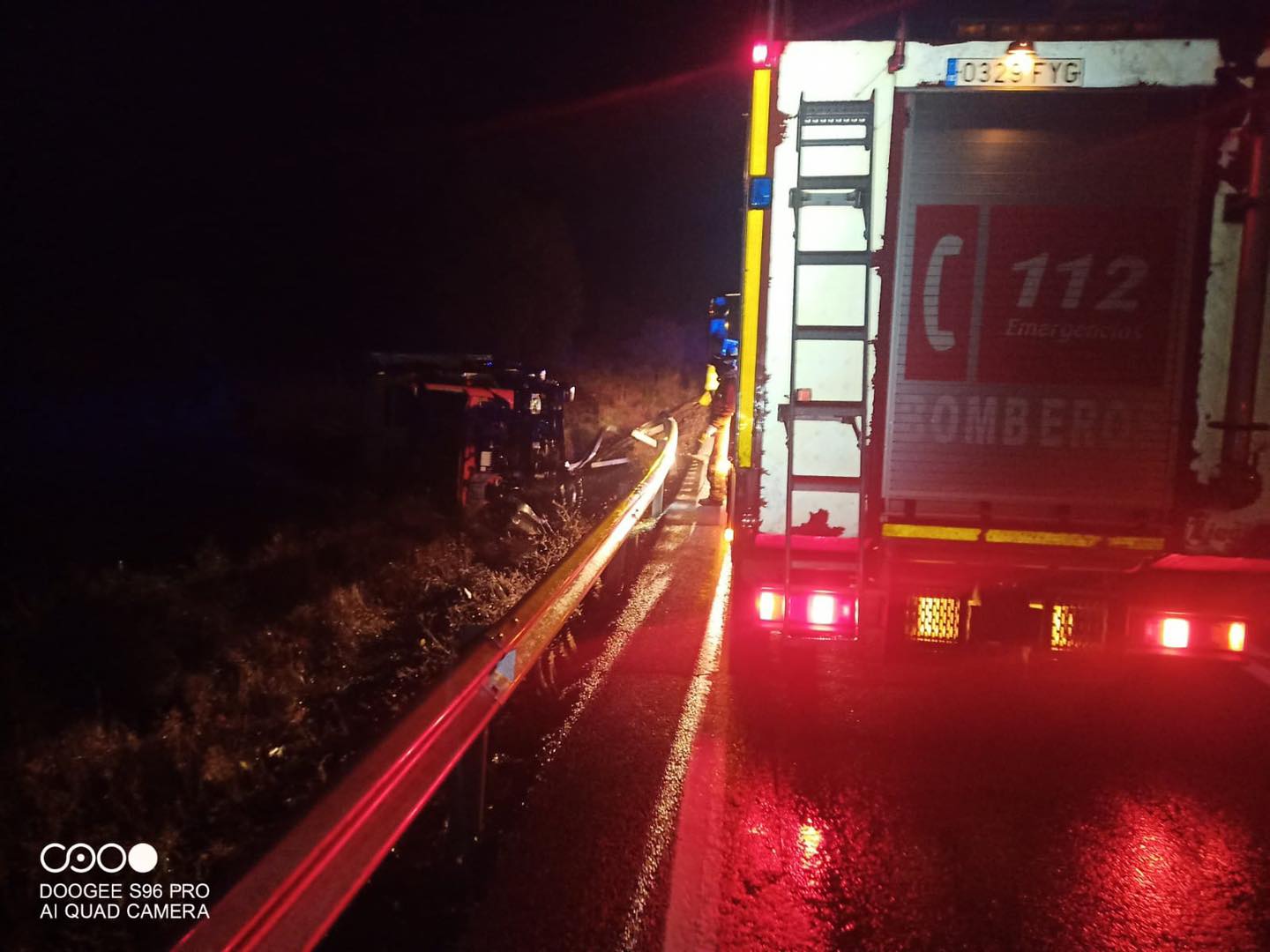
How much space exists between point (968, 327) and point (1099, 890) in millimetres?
2625

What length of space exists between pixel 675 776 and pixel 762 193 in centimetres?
295

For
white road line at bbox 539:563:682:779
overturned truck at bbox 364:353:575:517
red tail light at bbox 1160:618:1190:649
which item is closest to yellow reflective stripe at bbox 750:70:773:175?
white road line at bbox 539:563:682:779

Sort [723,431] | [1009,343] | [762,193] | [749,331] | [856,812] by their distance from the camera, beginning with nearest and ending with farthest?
1. [856,812]
2. [1009,343]
3. [762,193]
4. [749,331]
5. [723,431]

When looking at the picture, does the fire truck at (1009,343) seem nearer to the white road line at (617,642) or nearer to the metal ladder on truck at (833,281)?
the metal ladder on truck at (833,281)

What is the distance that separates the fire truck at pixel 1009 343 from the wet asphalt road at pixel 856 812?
0.59 metres

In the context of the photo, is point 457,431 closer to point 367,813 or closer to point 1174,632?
point 1174,632

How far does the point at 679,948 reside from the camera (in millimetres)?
3164

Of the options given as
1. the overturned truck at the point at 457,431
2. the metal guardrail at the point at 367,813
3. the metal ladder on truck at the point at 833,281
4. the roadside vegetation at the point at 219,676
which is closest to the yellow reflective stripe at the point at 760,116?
the metal ladder on truck at the point at 833,281

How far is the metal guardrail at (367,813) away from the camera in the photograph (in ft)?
7.16

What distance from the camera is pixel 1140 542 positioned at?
4828 mm

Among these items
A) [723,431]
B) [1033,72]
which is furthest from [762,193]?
[723,431]

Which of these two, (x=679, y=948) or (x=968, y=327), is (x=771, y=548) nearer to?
(x=968, y=327)

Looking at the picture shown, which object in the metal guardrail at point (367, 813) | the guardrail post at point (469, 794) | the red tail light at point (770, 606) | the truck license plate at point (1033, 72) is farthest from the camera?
the red tail light at point (770, 606)

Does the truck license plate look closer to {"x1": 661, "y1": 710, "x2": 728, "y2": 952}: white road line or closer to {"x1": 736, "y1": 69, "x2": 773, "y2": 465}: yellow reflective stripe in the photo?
{"x1": 736, "y1": 69, "x2": 773, "y2": 465}: yellow reflective stripe
